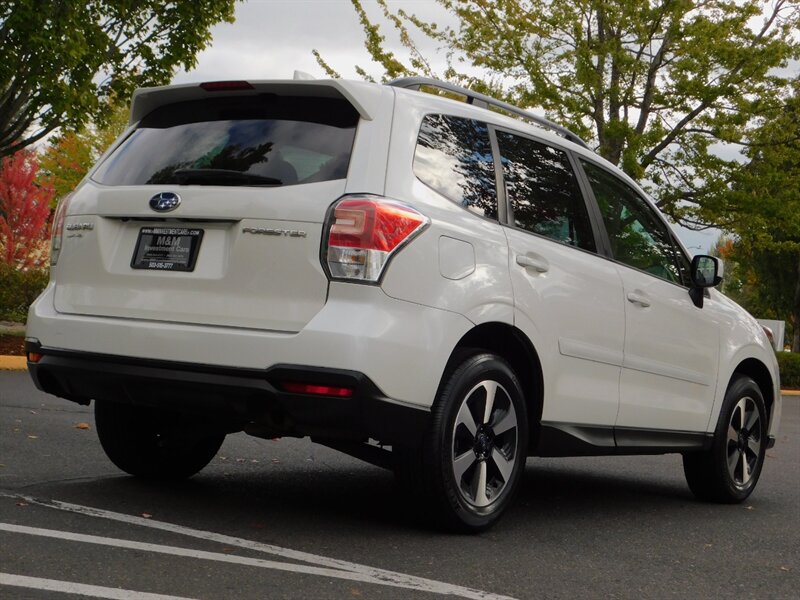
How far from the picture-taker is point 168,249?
4930mm

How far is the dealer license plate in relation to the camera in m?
4.89

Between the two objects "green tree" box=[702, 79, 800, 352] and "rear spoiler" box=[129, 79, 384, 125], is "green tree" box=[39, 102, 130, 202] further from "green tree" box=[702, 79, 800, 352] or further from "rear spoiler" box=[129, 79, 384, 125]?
"rear spoiler" box=[129, 79, 384, 125]

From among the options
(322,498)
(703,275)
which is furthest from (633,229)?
(322,498)

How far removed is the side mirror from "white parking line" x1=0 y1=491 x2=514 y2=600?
3170 mm

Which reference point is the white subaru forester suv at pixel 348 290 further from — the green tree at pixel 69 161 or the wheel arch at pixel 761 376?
the green tree at pixel 69 161

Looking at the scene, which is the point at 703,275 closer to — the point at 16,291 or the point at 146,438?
the point at 146,438

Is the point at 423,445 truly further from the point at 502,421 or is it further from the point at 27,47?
the point at 27,47

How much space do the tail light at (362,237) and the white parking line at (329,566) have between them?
108cm

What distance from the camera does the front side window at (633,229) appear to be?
6281 millimetres

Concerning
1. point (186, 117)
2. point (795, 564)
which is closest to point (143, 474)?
point (186, 117)

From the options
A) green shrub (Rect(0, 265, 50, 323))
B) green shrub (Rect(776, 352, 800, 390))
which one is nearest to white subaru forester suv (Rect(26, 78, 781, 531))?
green shrub (Rect(0, 265, 50, 323))

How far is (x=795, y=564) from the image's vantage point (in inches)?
210

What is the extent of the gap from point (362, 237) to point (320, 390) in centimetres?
62

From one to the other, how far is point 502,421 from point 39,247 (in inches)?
1484
